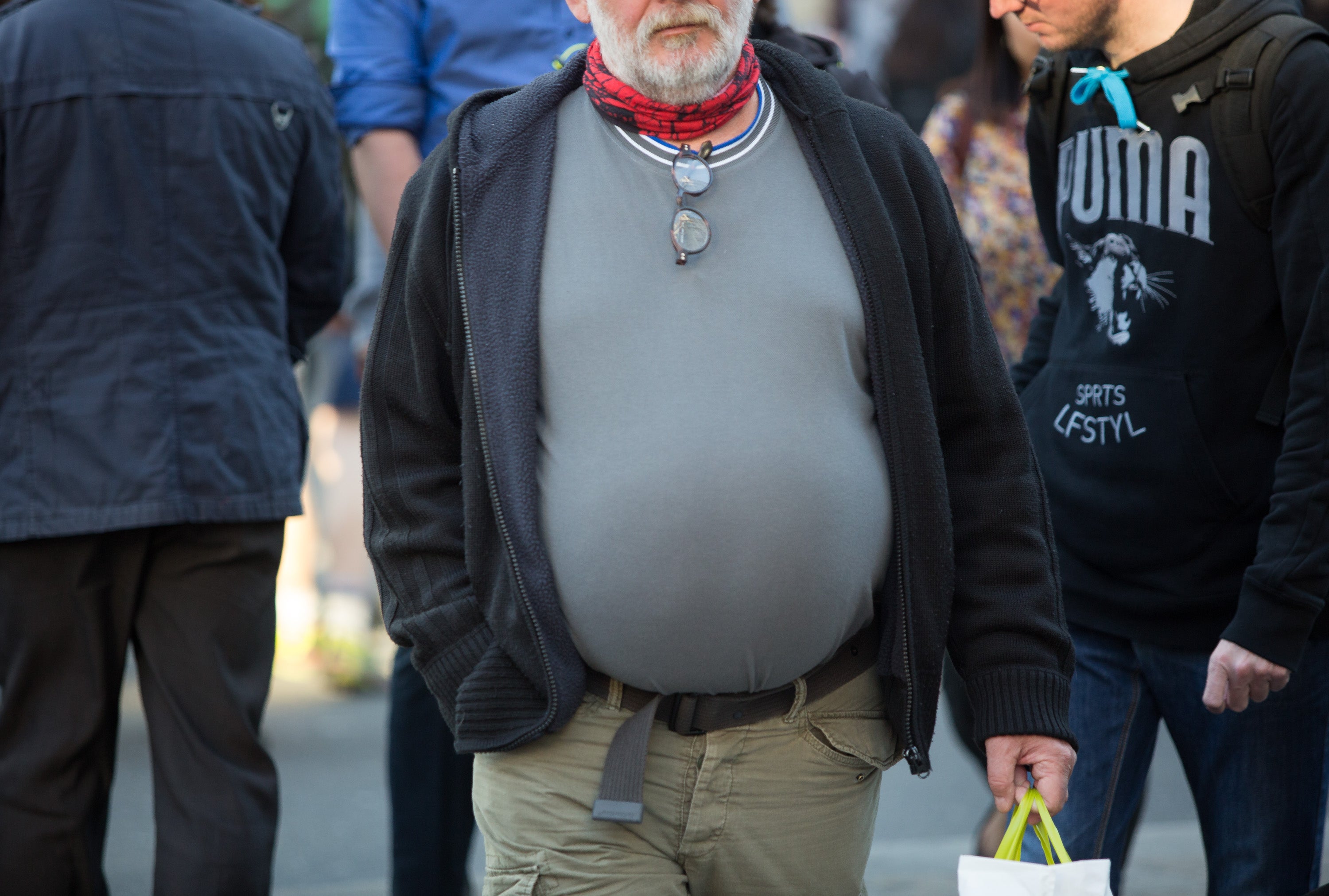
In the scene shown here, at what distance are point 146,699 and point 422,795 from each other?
0.65 metres

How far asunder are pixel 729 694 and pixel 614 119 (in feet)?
2.71

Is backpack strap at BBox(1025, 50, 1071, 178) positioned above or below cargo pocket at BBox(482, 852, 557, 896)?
above

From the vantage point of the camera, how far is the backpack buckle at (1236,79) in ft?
8.32

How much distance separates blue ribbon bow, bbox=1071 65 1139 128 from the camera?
2721 millimetres

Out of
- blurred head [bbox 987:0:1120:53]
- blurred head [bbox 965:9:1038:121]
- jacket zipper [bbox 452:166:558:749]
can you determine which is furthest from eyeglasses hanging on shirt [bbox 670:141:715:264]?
blurred head [bbox 965:9:1038:121]

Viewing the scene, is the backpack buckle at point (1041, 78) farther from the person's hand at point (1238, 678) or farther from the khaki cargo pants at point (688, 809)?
the khaki cargo pants at point (688, 809)

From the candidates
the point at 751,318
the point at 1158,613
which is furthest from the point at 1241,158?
the point at 751,318

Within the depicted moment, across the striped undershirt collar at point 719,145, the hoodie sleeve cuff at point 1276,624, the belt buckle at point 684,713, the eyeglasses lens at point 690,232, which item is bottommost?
the belt buckle at point 684,713

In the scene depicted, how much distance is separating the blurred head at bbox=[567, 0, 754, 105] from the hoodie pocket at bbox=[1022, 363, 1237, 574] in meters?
1.01

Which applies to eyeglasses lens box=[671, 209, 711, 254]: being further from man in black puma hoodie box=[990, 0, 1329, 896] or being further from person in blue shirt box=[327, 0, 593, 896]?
person in blue shirt box=[327, 0, 593, 896]

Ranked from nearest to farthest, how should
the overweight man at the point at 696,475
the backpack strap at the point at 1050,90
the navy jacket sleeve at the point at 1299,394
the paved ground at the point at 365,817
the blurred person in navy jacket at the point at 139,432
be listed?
1. the overweight man at the point at 696,475
2. the navy jacket sleeve at the point at 1299,394
3. the backpack strap at the point at 1050,90
4. the blurred person in navy jacket at the point at 139,432
5. the paved ground at the point at 365,817

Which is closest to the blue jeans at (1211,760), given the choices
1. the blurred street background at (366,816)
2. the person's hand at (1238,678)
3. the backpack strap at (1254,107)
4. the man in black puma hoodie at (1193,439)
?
the man in black puma hoodie at (1193,439)

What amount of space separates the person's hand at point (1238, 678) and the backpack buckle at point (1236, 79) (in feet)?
2.95

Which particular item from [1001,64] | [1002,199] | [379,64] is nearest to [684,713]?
[379,64]
